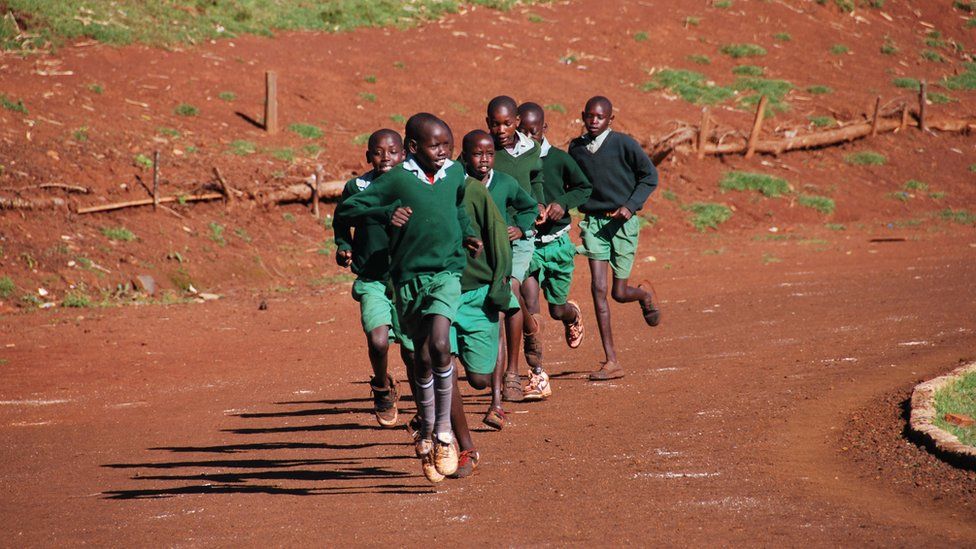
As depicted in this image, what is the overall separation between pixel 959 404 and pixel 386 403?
12.7 feet

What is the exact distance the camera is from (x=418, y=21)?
33406mm

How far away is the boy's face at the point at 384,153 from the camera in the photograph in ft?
27.2

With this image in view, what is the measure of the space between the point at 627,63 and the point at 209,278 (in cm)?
1903

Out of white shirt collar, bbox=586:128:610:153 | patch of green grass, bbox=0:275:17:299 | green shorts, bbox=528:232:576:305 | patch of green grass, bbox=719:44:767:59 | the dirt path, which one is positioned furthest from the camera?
patch of green grass, bbox=719:44:767:59

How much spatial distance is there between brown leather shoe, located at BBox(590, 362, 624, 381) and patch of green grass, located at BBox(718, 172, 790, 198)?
15550 millimetres

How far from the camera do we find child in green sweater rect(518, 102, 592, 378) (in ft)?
32.0

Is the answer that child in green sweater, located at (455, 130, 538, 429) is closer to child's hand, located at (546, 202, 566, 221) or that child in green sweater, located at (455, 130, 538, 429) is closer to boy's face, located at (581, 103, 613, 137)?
child's hand, located at (546, 202, 566, 221)

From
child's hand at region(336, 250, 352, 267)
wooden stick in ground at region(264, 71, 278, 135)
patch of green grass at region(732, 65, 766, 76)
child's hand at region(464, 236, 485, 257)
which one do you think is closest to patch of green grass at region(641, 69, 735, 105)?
patch of green grass at region(732, 65, 766, 76)

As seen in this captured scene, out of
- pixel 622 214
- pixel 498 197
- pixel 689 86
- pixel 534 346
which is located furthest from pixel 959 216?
pixel 498 197

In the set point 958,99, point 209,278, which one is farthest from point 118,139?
point 958,99

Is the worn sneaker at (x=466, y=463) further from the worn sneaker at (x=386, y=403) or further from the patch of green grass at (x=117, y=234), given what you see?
the patch of green grass at (x=117, y=234)

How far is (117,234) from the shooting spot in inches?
687

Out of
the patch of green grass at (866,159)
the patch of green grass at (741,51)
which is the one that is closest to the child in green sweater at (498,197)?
the patch of green grass at (866,159)

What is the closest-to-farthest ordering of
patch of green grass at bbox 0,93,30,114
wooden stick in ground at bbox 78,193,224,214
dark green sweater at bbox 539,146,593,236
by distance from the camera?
dark green sweater at bbox 539,146,593,236 < wooden stick in ground at bbox 78,193,224,214 < patch of green grass at bbox 0,93,30,114
